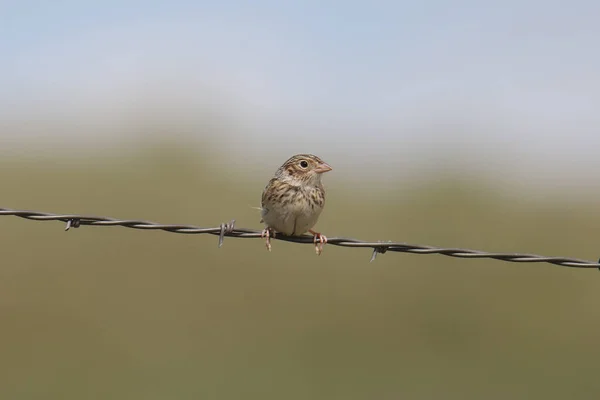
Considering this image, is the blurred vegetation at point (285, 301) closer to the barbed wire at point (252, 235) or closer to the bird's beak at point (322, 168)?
the bird's beak at point (322, 168)

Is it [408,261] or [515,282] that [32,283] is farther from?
[515,282]

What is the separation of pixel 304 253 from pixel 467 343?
12.1 ft

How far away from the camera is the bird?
284 inches

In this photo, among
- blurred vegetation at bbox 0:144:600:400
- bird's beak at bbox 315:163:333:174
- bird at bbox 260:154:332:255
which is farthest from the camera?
blurred vegetation at bbox 0:144:600:400

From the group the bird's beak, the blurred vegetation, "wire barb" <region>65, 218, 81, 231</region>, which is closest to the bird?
the bird's beak

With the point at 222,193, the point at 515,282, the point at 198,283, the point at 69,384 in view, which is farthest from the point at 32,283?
the point at 515,282

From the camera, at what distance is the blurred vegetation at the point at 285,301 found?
37.8 feet

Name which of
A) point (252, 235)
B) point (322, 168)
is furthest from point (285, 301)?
point (252, 235)

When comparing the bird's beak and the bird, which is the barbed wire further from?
the bird's beak

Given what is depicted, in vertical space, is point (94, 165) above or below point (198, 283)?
above

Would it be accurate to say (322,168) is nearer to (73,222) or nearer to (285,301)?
(73,222)

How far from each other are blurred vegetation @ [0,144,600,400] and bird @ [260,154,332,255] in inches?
150

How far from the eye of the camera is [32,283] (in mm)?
14602

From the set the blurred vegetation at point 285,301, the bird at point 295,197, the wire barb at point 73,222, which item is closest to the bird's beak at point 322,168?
the bird at point 295,197
